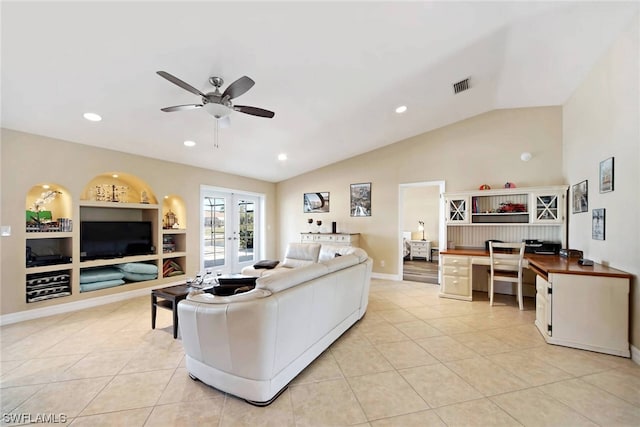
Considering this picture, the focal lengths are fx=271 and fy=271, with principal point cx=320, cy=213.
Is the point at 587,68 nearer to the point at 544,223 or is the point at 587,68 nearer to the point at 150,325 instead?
the point at 544,223

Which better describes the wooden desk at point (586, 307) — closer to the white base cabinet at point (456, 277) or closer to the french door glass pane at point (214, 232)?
the white base cabinet at point (456, 277)

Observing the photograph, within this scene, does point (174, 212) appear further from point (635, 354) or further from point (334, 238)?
point (635, 354)

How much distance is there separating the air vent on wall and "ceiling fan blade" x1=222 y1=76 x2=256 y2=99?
2938 mm

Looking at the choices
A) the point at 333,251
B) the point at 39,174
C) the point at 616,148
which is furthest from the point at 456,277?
the point at 39,174

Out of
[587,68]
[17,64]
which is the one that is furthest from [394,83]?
[17,64]

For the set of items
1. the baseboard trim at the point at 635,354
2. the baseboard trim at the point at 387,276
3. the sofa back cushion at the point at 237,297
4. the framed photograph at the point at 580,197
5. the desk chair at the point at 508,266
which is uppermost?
the framed photograph at the point at 580,197

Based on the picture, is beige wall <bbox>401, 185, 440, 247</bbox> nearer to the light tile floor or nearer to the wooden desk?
the light tile floor

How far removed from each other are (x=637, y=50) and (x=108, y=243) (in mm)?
6911

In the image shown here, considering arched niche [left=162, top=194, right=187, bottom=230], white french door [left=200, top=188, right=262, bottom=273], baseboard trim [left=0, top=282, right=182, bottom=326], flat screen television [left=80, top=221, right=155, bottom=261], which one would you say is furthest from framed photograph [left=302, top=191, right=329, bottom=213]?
baseboard trim [left=0, top=282, right=182, bottom=326]

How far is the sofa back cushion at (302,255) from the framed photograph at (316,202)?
6.15ft

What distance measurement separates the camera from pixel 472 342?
2.93 m

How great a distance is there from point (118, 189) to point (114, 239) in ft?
2.97

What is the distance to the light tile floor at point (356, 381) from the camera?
182 cm

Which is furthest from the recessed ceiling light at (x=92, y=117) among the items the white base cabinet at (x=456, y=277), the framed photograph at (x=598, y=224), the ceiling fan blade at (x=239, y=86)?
the framed photograph at (x=598, y=224)
